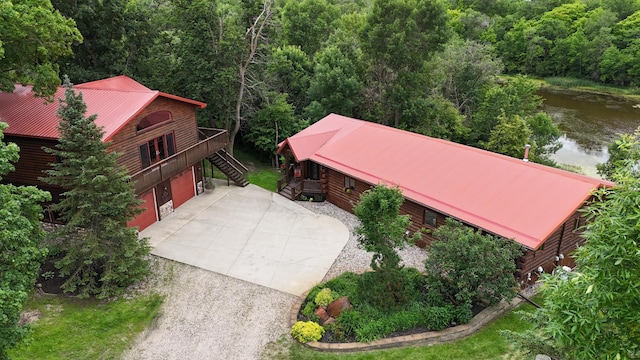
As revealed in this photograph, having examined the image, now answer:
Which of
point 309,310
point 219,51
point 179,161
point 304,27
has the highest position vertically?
point 304,27

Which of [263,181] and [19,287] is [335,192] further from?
[19,287]

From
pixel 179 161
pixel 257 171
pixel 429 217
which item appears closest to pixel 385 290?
pixel 429 217

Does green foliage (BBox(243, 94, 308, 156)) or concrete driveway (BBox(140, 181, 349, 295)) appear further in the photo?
green foliage (BBox(243, 94, 308, 156))

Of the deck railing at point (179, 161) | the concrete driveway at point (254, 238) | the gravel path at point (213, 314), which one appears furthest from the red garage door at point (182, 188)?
the gravel path at point (213, 314)

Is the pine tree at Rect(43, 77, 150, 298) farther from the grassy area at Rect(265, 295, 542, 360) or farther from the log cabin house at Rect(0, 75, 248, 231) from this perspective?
the grassy area at Rect(265, 295, 542, 360)

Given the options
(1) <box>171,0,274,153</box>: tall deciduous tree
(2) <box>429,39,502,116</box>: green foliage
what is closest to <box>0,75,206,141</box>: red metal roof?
(1) <box>171,0,274,153</box>: tall deciduous tree

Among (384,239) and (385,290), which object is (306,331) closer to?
(385,290)
